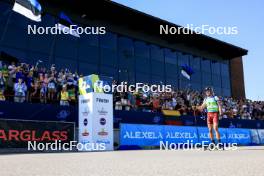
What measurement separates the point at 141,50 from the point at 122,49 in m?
2.30

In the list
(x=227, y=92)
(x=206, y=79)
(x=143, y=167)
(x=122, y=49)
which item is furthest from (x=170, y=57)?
(x=143, y=167)

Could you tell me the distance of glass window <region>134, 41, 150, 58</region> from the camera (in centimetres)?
3020

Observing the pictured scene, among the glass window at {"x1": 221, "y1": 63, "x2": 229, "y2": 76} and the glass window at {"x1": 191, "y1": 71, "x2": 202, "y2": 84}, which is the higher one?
the glass window at {"x1": 221, "y1": 63, "x2": 229, "y2": 76}

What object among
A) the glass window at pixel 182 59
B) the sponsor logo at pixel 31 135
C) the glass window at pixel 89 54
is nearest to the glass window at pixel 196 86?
the glass window at pixel 182 59

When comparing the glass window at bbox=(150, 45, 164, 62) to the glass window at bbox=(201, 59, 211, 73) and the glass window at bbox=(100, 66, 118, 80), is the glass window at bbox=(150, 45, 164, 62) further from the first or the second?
the glass window at bbox=(201, 59, 211, 73)

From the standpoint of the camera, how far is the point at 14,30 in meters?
22.2

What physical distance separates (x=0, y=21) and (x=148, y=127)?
1088cm

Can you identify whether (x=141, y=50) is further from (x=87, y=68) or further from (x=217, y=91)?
(x=217, y=91)

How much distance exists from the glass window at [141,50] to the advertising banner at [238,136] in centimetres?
1031

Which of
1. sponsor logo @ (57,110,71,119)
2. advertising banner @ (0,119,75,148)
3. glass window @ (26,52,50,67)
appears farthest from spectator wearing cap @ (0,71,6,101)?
glass window @ (26,52,50,67)

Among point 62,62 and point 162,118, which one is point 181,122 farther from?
point 62,62

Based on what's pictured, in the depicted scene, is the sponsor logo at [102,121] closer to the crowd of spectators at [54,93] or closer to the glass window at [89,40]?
the crowd of spectators at [54,93]

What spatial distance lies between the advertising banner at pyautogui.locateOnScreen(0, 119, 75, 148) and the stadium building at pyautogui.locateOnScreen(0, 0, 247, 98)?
7299 mm

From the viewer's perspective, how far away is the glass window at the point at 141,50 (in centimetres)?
3020
